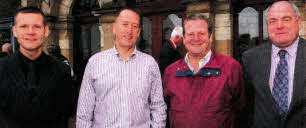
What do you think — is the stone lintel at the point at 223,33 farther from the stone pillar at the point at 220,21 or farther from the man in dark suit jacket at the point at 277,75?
the man in dark suit jacket at the point at 277,75

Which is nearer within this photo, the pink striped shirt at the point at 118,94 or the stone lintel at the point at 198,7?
the pink striped shirt at the point at 118,94

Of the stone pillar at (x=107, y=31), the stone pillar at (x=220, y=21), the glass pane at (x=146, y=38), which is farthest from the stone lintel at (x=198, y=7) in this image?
the stone pillar at (x=107, y=31)

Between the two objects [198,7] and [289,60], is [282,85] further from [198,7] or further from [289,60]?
[198,7]

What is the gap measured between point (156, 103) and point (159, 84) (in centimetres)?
16

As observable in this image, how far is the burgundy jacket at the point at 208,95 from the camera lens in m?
2.13

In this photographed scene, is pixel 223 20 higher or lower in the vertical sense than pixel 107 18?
lower

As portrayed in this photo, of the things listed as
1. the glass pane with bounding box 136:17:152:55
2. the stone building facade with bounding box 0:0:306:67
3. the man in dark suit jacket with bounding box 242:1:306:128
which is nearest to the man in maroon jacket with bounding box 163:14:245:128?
the man in dark suit jacket with bounding box 242:1:306:128

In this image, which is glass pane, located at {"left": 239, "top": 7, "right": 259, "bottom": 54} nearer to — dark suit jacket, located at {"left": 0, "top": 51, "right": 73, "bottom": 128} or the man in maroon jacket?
the man in maroon jacket

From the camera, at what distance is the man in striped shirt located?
6.91 feet

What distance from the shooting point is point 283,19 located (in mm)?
2088

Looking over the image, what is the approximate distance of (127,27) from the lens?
218 cm

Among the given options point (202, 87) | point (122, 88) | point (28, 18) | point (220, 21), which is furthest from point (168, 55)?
point (28, 18)

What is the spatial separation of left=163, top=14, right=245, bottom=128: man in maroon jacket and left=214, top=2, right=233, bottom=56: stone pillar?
10.9 ft

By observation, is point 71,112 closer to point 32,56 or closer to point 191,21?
point 32,56
